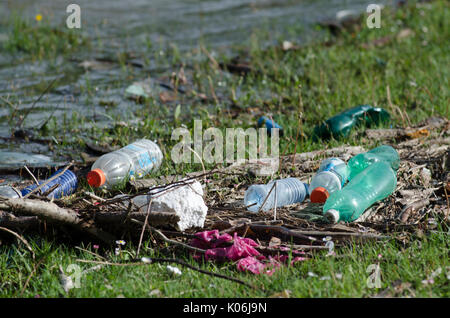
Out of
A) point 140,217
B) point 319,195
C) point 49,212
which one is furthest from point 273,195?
point 49,212

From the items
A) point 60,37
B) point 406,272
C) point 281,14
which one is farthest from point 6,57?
point 406,272

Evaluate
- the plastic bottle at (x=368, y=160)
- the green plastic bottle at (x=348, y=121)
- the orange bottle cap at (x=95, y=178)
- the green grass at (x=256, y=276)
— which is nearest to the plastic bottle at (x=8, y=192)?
the orange bottle cap at (x=95, y=178)

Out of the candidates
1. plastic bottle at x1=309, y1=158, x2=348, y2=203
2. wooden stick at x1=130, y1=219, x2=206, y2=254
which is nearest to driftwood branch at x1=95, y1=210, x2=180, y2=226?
wooden stick at x1=130, y1=219, x2=206, y2=254

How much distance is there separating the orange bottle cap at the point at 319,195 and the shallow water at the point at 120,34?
282cm

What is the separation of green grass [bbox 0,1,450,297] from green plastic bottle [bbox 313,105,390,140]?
0.13m

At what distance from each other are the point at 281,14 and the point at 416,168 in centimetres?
657

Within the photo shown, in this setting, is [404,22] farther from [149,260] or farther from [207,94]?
[149,260]

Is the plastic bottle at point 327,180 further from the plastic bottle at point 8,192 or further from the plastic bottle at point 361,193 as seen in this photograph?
the plastic bottle at point 8,192

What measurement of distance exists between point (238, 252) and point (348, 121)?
2.44 m

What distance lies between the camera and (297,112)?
18.3ft

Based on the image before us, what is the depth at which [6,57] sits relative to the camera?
7422mm

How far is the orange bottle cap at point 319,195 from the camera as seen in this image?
10.9ft

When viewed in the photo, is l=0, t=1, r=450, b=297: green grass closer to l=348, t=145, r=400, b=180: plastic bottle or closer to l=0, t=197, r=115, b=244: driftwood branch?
l=0, t=197, r=115, b=244: driftwood branch

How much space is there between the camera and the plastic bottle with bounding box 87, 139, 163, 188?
12.1ft
